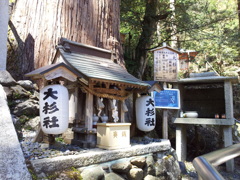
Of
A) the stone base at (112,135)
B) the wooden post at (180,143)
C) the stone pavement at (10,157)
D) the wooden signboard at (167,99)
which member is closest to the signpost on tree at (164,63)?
the wooden signboard at (167,99)

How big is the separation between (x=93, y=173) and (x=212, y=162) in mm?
2978

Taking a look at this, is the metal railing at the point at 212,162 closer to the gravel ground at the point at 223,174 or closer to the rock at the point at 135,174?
the rock at the point at 135,174

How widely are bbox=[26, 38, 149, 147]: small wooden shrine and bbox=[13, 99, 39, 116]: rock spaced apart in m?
1.62

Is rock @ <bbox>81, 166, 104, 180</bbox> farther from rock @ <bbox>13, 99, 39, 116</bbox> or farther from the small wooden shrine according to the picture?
rock @ <bbox>13, 99, 39, 116</bbox>

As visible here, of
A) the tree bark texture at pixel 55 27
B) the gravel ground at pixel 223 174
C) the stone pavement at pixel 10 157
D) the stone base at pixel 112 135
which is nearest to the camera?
the stone pavement at pixel 10 157

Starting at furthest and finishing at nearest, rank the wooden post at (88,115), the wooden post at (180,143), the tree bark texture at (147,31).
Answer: the tree bark texture at (147,31) → the wooden post at (180,143) → the wooden post at (88,115)

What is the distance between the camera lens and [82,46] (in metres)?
5.64

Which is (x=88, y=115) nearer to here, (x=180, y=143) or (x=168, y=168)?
(x=168, y=168)

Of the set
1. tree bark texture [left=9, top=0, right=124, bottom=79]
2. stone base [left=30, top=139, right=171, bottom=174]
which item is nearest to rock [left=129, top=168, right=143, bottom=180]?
stone base [left=30, top=139, right=171, bottom=174]

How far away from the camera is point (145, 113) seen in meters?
5.75

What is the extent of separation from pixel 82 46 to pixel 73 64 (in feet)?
3.57

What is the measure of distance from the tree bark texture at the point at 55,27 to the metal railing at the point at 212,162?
620cm

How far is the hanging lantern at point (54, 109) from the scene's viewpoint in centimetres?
391

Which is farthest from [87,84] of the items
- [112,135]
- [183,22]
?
[183,22]
